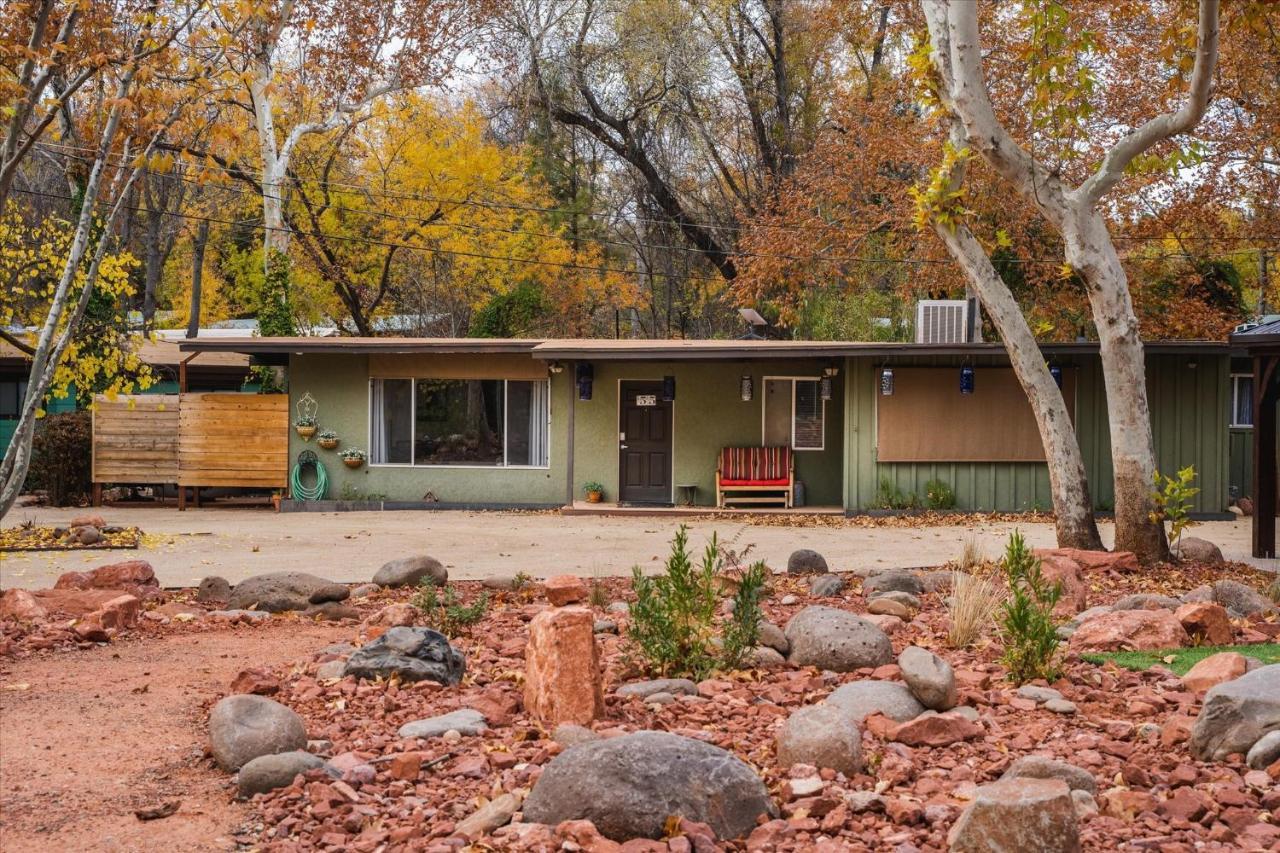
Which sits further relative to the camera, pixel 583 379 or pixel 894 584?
pixel 583 379

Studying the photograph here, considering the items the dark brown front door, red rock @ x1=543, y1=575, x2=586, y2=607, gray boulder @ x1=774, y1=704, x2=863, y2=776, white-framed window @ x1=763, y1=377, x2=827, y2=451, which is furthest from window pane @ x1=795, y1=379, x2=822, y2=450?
gray boulder @ x1=774, y1=704, x2=863, y2=776

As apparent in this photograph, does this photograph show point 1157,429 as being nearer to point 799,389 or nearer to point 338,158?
point 799,389

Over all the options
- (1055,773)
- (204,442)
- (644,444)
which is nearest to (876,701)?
(1055,773)

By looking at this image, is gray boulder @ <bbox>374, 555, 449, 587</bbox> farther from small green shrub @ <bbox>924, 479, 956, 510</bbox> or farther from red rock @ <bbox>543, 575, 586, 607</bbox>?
small green shrub @ <bbox>924, 479, 956, 510</bbox>

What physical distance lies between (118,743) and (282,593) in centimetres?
358

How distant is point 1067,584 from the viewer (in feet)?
27.6

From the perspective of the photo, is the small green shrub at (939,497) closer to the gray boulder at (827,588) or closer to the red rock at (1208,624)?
the gray boulder at (827,588)

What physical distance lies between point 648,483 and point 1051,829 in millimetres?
15845

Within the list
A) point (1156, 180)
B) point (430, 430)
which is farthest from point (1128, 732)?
point (1156, 180)

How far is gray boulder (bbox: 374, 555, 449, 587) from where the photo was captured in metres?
9.65

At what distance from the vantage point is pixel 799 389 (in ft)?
63.5

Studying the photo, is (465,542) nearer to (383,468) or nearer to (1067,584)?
(383,468)

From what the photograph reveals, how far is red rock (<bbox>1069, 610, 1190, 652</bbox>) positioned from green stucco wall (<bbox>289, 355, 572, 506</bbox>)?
13.0 m

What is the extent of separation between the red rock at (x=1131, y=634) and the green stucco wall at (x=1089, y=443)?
449 inches
